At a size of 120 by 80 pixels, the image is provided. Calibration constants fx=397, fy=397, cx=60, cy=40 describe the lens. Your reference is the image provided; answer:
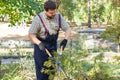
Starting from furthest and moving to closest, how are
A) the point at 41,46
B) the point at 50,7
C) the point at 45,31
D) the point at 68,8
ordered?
the point at 68,8
the point at 45,31
the point at 41,46
the point at 50,7

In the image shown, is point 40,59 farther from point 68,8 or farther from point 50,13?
point 68,8

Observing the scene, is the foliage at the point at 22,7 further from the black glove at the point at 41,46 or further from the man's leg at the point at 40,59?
the black glove at the point at 41,46

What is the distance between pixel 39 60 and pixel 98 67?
90 cm

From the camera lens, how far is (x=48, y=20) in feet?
18.7

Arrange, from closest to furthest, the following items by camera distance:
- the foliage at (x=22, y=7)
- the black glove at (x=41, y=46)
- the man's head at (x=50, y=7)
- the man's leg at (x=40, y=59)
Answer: the man's head at (x=50, y=7), the black glove at (x=41, y=46), the man's leg at (x=40, y=59), the foliage at (x=22, y=7)

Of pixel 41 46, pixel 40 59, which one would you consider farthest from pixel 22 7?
pixel 41 46

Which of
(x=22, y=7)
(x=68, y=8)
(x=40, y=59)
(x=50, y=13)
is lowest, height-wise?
(x=68, y=8)

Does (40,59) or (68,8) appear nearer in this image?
(40,59)

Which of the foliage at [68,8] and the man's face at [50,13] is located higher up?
the man's face at [50,13]

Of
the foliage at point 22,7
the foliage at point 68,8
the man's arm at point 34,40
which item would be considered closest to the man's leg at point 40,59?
the man's arm at point 34,40

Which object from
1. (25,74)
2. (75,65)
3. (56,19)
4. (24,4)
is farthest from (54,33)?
(25,74)

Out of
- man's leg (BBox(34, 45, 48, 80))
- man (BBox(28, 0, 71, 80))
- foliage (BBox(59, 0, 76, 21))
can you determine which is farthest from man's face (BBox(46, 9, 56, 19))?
foliage (BBox(59, 0, 76, 21))

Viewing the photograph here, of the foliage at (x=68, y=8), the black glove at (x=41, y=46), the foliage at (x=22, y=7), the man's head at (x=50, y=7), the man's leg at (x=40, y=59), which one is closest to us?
the man's head at (x=50, y=7)

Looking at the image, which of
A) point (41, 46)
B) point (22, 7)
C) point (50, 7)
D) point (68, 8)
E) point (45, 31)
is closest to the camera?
point (50, 7)
